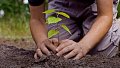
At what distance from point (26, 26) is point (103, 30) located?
3.79 metres

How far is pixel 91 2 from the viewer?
10.1 ft

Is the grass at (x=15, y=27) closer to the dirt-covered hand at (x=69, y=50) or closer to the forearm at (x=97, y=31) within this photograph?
the forearm at (x=97, y=31)

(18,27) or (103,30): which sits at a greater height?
(103,30)

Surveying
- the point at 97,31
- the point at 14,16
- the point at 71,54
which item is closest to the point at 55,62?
the point at 71,54

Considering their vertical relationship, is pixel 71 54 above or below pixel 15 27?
above

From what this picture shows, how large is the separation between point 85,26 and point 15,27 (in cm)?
334

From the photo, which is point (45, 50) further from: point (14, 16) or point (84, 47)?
point (14, 16)

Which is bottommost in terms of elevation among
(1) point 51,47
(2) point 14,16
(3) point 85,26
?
(2) point 14,16

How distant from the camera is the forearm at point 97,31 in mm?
2562

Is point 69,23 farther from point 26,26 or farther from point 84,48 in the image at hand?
point 26,26

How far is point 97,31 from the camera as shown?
2604 mm

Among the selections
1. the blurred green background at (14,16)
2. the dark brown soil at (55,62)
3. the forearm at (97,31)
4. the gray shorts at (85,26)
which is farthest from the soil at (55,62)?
the blurred green background at (14,16)

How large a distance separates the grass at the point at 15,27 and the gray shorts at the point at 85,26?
231cm

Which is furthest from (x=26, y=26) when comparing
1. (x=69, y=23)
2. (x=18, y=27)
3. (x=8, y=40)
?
(x=69, y=23)
